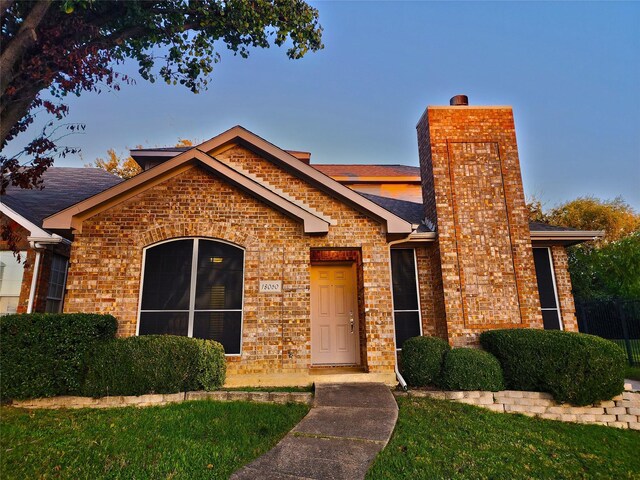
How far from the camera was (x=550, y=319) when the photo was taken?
9.09m

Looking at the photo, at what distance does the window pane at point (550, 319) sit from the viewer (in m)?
9.05

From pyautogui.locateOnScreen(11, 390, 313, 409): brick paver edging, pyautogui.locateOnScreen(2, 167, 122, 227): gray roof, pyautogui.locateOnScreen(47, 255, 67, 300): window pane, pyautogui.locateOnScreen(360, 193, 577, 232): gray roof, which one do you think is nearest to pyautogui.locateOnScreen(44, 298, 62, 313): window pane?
pyautogui.locateOnScreen(47, 255, 67, 300): window pane

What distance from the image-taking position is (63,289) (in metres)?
8.90

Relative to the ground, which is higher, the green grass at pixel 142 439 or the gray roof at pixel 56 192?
the gray roof at pixel 56 192

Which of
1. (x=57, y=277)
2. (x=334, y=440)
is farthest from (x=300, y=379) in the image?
(x=57, y=277)

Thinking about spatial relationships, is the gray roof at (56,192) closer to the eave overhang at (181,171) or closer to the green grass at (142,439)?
the eave overhang at (181,171)

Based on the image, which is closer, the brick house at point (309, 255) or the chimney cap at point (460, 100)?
the brick house at point (309, 255)

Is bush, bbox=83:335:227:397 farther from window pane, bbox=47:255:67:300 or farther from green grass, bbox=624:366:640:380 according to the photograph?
green grass, bbox=624:366:640:380

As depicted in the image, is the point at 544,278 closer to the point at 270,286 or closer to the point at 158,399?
the point at 270,286

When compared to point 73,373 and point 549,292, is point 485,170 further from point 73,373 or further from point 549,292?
point 73,373

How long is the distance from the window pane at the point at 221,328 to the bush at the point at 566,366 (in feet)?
17.7

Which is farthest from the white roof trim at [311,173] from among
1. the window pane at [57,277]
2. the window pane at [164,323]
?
the window pane at [57,277]

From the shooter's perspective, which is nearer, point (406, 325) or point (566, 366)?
point (566, 366)

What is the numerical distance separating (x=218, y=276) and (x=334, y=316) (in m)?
3.22
